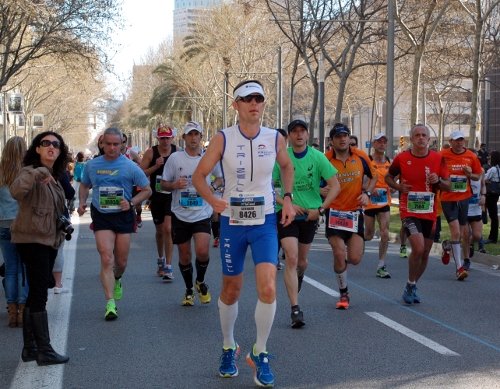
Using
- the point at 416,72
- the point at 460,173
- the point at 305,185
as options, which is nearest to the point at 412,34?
the point at 416,72

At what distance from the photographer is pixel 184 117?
2945 inches

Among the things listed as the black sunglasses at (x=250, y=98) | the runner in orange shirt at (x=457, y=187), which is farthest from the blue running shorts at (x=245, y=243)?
the runner in orange shirt at (x=457, y=187)

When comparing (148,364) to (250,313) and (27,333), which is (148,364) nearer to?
(27,333)

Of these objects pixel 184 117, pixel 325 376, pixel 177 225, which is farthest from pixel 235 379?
pixel 184 117

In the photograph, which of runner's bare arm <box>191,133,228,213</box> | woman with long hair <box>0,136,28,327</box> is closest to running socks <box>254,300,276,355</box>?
runner's bare arm <box>191,133,228,213</box>

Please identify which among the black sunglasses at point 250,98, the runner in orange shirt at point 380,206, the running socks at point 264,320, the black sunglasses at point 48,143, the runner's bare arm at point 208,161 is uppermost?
the black sunglasses at point 250,98

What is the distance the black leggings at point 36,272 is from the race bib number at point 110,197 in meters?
1.77

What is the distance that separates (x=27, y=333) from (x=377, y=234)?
1289 centimetres

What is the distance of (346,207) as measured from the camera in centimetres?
907

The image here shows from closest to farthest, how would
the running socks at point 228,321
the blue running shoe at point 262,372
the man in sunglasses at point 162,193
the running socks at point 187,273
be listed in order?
the blue running shoe at point 262,372 < the running socks at point 228,321 < the running socks at point 187,273 < the man in sunglasses at point 162,193

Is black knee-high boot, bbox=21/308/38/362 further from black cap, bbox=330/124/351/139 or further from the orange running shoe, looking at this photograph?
black cap, bbox=330/124/351/139

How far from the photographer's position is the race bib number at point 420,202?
30.4ft

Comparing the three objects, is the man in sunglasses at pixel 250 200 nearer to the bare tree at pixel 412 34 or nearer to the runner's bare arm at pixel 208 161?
the runner's bare arm at pixel 208 161

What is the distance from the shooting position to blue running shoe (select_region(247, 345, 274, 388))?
5.64m
